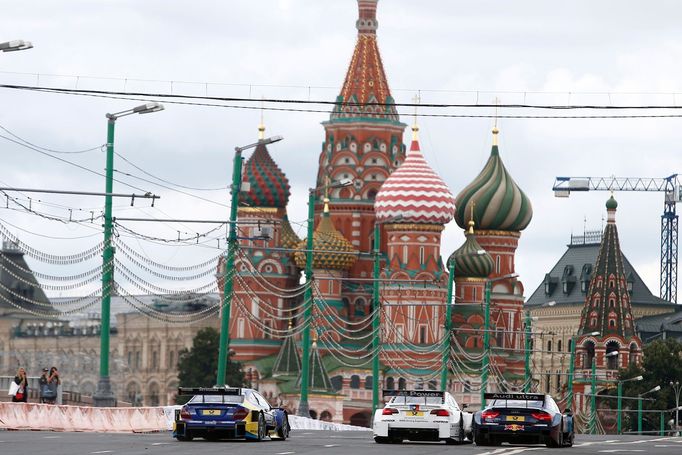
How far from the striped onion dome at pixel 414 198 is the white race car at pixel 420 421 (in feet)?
331

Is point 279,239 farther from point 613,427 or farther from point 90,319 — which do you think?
point 90,319

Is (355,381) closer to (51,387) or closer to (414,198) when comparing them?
(414,198)

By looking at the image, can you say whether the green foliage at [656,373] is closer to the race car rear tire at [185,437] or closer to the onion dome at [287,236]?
the onion dome at [287,236]

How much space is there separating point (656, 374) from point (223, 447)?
389 feet

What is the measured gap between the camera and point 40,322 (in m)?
198

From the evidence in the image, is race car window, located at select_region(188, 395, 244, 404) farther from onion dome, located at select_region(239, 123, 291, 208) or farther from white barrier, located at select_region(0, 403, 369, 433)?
onion dome, located at select_region(239, 123, 291, 208)

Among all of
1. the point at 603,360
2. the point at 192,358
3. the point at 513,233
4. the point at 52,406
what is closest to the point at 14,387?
the point at 52,406

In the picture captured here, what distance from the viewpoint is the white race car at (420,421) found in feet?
149

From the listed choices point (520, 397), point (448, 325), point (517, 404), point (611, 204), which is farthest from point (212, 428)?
point (611, 204)

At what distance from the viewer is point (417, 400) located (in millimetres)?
46500

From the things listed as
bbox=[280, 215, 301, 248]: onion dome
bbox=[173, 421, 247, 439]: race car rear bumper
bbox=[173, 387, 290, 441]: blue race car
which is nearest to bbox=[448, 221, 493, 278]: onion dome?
bbox=[280, 215, 301, 248]: onion dome

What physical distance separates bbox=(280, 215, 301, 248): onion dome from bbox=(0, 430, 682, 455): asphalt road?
10901cm

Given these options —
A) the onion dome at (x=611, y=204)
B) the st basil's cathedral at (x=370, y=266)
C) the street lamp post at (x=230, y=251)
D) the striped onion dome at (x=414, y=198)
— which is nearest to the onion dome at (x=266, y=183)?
the st basil's cathedral at (x=370, y=266)

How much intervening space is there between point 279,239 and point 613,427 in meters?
27.1
